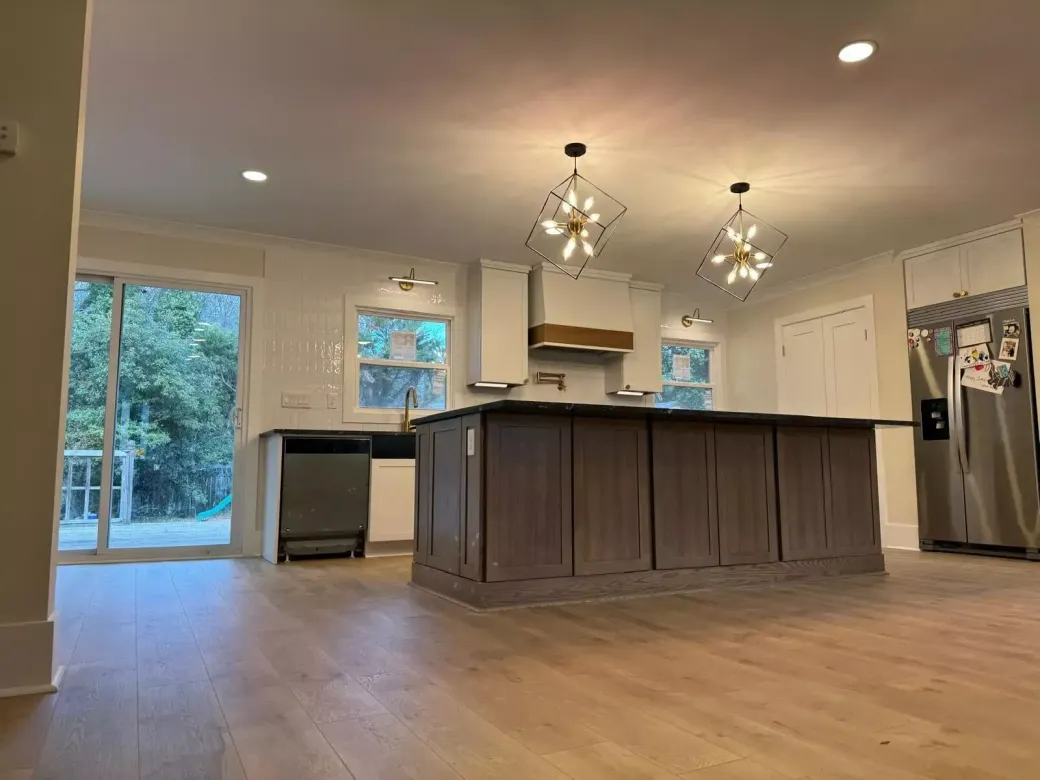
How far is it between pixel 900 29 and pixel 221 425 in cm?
495

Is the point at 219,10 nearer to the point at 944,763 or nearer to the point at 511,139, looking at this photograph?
the point at 511,139

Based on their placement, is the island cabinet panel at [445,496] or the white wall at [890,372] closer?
the island cabinet panel at [445,496]

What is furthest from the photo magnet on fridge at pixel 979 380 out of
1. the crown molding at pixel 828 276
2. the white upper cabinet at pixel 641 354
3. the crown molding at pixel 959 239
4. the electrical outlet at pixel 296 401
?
the electrical outlet at pixel 296 401

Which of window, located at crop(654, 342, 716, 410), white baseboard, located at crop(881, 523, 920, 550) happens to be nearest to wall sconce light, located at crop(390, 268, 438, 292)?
window, located at crop(654, 342, 716, 410)

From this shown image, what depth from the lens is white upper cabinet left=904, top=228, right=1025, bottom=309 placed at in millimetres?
5199

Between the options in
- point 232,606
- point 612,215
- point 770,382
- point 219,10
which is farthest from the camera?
point 770,382

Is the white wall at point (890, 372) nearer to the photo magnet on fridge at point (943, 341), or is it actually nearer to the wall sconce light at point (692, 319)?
the photo magnet on fridge at point (943, 341)

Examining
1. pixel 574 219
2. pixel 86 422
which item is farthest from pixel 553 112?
pixel 86 422

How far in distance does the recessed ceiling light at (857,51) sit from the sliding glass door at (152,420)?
4.48 meters

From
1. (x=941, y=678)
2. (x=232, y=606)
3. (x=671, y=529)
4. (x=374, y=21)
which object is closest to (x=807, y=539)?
(x=671, y=529)

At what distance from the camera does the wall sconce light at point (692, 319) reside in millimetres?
7660

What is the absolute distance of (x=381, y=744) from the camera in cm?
153

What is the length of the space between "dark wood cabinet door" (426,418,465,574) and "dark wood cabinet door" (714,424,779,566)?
1461 mm

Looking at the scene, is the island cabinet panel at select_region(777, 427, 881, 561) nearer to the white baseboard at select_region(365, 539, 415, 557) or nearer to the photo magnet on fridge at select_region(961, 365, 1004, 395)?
the photo magnet on fridge at select_region(961, 365, 1004, 395)
